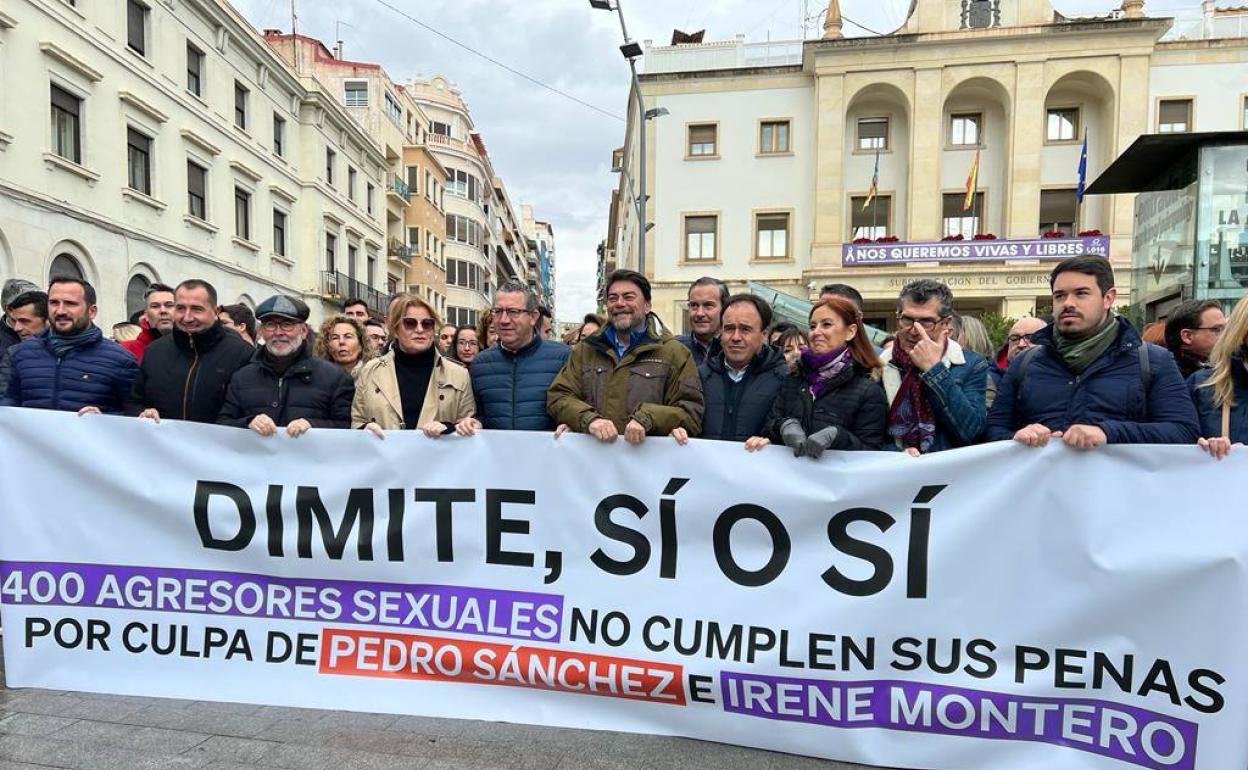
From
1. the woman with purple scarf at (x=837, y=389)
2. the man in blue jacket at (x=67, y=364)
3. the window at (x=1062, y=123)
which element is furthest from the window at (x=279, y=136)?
the window at (x=1062, y=123)

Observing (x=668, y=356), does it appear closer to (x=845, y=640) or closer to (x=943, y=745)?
(x=845, y=640)

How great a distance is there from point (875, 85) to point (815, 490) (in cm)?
2689

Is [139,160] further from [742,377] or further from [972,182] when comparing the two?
[972,182]

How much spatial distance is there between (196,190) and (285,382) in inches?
785

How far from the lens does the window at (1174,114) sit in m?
25.1

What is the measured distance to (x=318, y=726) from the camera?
3.04 m

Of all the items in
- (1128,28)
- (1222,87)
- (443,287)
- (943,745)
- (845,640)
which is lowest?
(943,745)

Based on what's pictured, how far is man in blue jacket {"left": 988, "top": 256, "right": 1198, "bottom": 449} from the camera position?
103 inches

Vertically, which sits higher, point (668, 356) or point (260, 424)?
point (668, 356)

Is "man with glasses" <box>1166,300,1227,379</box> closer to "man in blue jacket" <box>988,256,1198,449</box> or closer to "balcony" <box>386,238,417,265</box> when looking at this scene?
"man in blue jacket" <box>988,256,1198,449</box>

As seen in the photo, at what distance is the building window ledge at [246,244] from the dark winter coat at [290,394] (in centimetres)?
2071

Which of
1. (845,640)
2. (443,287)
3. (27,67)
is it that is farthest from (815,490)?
(443,287)

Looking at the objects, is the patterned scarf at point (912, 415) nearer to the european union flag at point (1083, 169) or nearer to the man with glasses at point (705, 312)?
the man with glasses at point (705, 312)

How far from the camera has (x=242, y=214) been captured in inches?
896
